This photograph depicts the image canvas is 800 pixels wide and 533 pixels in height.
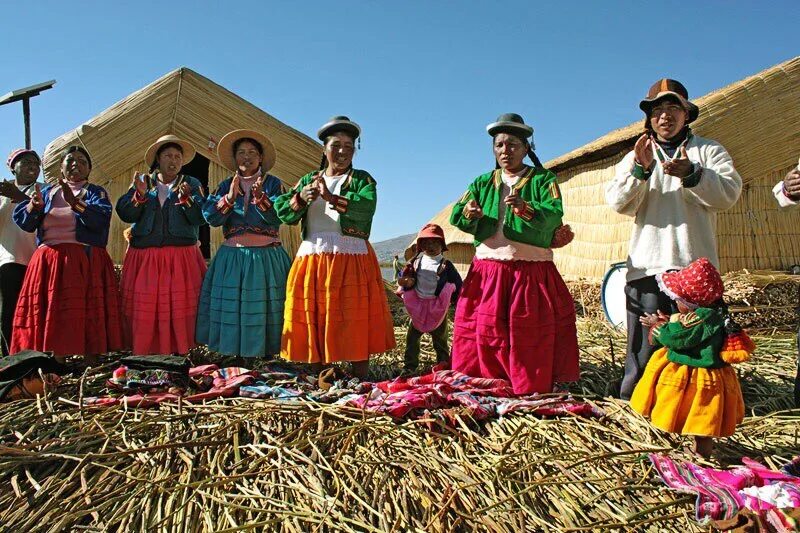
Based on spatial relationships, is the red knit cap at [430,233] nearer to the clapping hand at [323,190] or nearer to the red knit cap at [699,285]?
the clapping hand at [323,190]

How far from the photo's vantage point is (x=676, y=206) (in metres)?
3.29

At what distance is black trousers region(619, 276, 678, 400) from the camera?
3264mm

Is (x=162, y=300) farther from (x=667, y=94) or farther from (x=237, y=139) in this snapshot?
(x=667, y=94)

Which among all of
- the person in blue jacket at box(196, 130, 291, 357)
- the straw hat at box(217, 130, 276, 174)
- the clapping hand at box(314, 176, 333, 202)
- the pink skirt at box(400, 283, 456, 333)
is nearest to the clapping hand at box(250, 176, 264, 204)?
the person in blue jacket at box(196, 130, 291, 357)

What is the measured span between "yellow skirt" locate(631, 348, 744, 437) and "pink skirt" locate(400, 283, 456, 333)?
2148 millimetres

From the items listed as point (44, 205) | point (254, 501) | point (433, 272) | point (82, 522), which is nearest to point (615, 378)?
point (433, 272)

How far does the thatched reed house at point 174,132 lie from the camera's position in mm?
6617

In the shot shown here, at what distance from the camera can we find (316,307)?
13.1ft

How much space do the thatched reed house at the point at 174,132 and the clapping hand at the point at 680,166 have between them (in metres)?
4.91

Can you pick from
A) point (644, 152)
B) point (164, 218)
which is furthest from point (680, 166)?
point (164, 218)

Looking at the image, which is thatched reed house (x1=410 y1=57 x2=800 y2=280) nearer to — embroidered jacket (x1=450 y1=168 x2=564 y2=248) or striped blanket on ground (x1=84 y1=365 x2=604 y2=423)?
embroidered jacket (x1=450 y1=168 x2=564 y2=248)

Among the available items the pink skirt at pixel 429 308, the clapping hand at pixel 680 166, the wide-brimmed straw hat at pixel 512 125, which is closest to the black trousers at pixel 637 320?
the clapping hand at pixel 680 166

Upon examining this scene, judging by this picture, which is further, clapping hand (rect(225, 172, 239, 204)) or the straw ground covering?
clapping hand (rect(225, 172, 239, 204))

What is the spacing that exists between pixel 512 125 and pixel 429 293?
1.60 m
